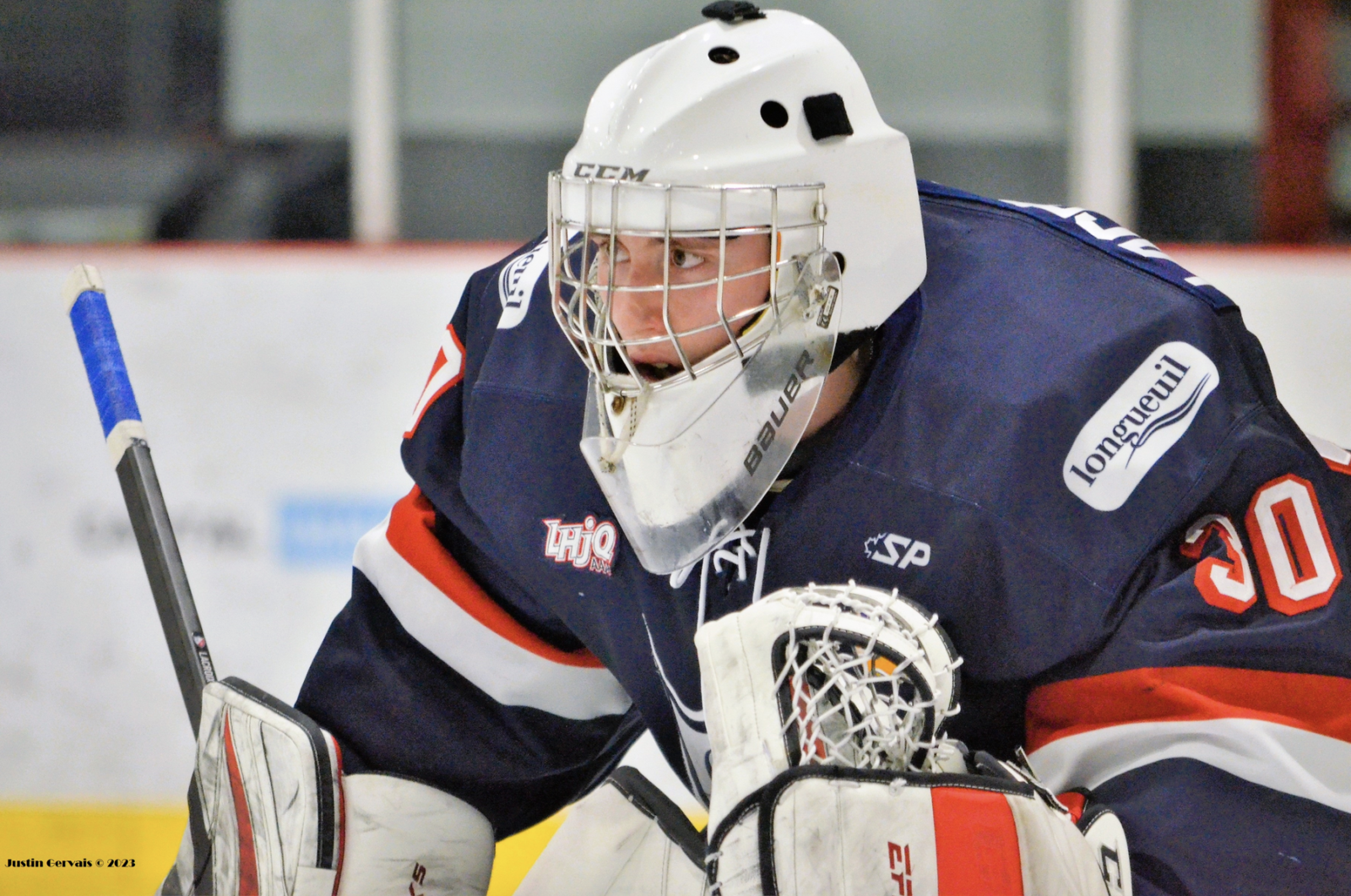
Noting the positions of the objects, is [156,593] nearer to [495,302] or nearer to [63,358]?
[495,302]

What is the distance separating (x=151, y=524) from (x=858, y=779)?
866mm

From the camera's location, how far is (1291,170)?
280 cm

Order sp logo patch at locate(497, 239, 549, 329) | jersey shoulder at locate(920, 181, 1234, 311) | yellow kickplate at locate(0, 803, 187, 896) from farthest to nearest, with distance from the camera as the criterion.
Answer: yellow kickplate at locate(0, 803, 187, 896), sp logo patch at locate(497, 239, 549, 329), jersey shoulder at locate(920, 181, 1234, 311)

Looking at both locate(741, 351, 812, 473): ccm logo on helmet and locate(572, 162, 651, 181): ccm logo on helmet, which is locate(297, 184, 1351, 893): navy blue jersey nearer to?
locate(741, 351, 812, 473): ccm logo on helmet

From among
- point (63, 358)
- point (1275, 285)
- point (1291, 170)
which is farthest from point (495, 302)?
point (1291, 170)

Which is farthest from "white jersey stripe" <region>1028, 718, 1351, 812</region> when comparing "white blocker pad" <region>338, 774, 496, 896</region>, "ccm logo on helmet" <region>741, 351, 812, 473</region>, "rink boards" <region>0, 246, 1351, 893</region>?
"rink boards" <region>0, 246, 1351, 893</region>

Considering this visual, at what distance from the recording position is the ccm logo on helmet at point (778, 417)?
1322 millimetres

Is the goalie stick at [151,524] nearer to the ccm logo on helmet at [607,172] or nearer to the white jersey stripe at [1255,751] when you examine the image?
the ccm logo on helmet at [607,172]

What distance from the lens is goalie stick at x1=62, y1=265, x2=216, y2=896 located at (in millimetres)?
1597

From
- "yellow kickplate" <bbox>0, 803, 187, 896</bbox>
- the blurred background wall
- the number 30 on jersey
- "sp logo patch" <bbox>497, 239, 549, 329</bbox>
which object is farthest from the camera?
the blurred background wall

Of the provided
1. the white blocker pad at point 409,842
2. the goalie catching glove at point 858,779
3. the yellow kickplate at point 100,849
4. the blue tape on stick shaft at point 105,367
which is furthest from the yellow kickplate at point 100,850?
the goalie catching glove at point 858,779

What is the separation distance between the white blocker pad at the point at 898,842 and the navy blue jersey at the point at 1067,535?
0.40 feet

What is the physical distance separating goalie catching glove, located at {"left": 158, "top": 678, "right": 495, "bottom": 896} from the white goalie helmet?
0.41m

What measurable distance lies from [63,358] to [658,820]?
5.10ft
